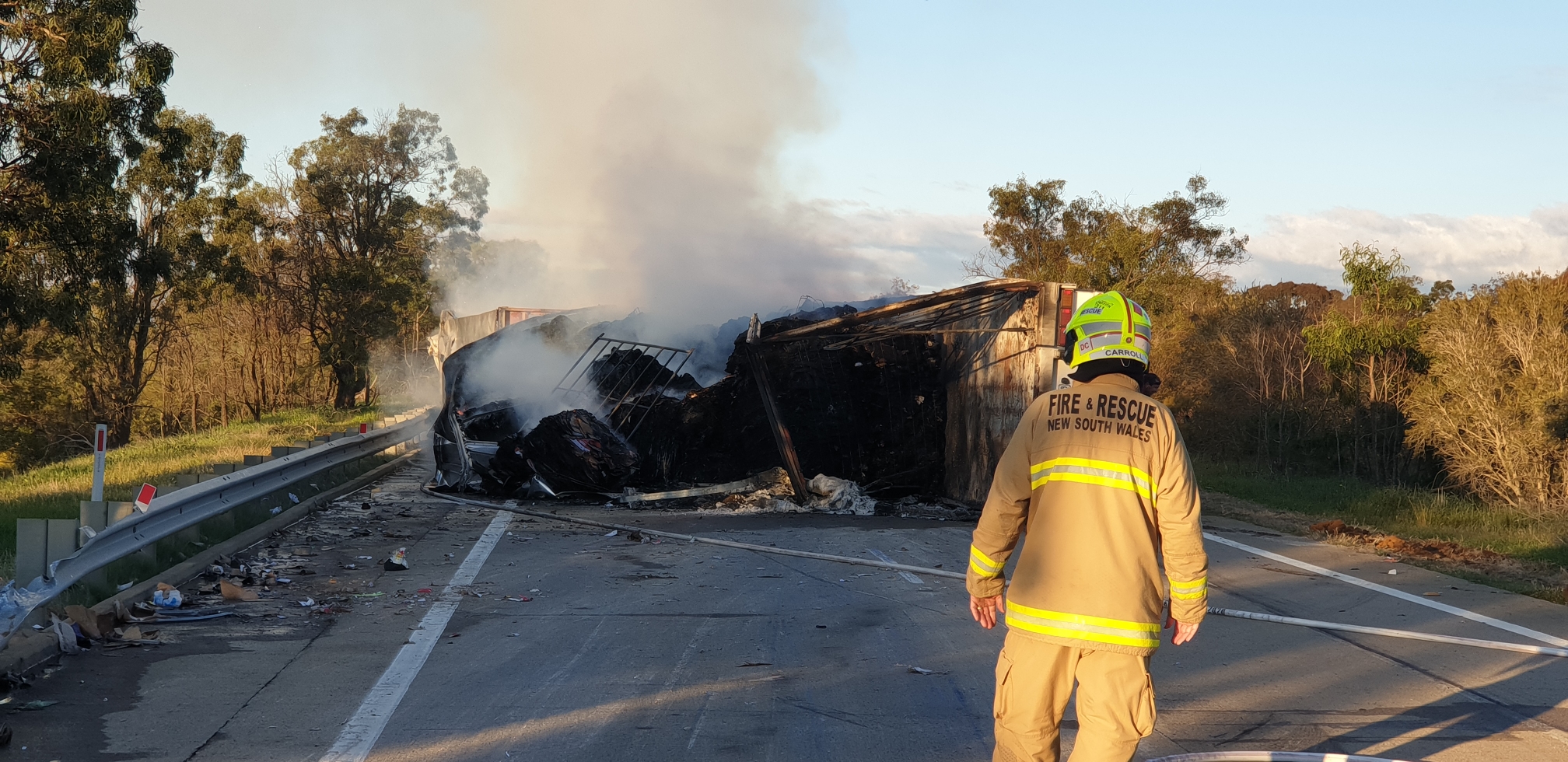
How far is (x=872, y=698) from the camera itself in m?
4.99

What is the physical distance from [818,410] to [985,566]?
33.5 feet

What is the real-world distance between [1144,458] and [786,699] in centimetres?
232

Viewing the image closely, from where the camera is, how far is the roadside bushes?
1368 centimetres

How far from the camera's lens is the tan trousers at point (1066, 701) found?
310cm

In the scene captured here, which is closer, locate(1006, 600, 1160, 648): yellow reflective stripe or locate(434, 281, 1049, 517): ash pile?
locate(1006, 600, 1160, 648): yellow reflective stripe

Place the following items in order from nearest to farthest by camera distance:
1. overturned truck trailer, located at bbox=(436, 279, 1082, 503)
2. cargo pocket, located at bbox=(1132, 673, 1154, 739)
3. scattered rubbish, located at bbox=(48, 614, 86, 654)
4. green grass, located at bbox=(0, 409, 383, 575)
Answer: cargo pocket, located at bbox=(1132, 673, 1154, 739) → scattered rubbish, located at bbox=(48, 614, 86, 654) → green grass, located at bbox=(0, 409, 383, 575) → overturned truck trailer, located at bbox=(436, 279, 1082, 503)

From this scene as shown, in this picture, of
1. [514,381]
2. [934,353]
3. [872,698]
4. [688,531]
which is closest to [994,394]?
[934,353]

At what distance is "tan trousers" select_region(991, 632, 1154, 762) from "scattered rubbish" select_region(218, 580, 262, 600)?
5.16m

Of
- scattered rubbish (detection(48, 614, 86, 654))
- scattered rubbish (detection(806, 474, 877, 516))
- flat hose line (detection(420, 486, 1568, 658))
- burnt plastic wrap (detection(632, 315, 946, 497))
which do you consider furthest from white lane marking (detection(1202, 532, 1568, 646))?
scattered rubbish (detection(48, 614, 86, 654))

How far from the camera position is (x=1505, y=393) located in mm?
14352

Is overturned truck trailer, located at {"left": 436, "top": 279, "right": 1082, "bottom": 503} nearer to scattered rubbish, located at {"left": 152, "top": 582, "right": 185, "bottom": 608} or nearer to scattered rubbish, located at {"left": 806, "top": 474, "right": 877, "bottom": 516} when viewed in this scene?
scattered rubbish, located at {"left": 806, "top": 474, "right": 877, "bottom": 516}

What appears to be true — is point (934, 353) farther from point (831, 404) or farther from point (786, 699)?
point (786, 699)

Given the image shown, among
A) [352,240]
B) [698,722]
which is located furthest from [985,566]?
[352,240]

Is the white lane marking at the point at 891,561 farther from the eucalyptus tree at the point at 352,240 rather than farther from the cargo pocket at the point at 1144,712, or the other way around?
the eucalyptus tree at the point at 352,240
